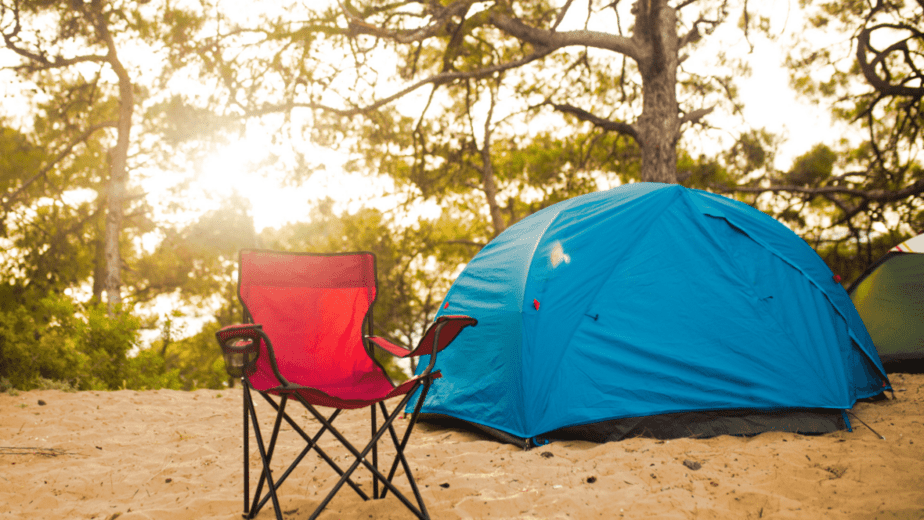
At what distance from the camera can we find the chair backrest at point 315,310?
239 cm

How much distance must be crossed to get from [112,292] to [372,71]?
6.27 meters

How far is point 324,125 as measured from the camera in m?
7.04

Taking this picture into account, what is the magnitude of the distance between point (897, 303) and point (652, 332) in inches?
111

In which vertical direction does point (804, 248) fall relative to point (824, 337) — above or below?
above

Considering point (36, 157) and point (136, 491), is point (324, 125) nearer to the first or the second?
point (136, 491)

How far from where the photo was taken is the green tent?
4227 millimetres

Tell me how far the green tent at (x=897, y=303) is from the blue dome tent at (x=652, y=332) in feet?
4.00

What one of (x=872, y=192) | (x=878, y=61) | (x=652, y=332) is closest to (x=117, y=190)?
(x=652, y=332)

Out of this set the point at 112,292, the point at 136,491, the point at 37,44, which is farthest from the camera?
the point at 112,292

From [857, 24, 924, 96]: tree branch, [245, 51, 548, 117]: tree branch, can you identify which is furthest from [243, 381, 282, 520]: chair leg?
[857, 24, 924, 96]: tree branch

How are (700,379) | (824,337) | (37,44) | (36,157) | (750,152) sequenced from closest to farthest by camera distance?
(700,379) → (824,337) → (750,152) → (37,44) → (36,157)

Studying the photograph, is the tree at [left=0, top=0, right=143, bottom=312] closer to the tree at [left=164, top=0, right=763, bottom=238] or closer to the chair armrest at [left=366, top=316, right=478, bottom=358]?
the tree at [left=164, top=0, right=763, bottom=238]

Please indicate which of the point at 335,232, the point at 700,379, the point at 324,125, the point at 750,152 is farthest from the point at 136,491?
the point at 335,232

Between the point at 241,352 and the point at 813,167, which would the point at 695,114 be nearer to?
the point at 813,167
